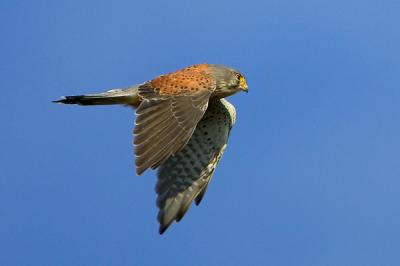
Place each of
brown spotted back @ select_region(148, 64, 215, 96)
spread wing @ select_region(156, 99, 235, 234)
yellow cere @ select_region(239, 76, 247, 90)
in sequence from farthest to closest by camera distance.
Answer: yellow cere @ select_region(239, 76, 247, 90) → spread wing @ select_region(156, 99, 235, 234) → brown spotted back @ select_region(148, 64, 215, 96)

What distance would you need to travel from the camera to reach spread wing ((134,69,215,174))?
30.8ft

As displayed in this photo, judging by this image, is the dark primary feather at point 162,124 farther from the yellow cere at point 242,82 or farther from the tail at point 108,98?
the yellow cere at point 242,82

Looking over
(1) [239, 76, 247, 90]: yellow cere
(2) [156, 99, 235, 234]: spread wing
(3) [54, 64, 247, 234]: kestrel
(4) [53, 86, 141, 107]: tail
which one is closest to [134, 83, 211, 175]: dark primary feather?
(3) [54, 64, 247, 234]: kestrel

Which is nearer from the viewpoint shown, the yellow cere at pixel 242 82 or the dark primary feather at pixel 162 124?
the dark primary feather at pixel 162 124

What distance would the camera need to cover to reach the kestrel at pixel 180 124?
9.61 metres

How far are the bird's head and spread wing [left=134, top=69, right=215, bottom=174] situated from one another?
0.22 m

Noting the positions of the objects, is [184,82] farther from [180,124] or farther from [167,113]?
[180,124]

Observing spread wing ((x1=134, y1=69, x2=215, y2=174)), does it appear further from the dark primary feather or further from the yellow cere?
the yellow cere

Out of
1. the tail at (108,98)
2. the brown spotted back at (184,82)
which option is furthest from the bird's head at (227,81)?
the tail at (108,98)

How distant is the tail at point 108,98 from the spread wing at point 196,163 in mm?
1040

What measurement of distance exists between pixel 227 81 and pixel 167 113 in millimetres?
1257

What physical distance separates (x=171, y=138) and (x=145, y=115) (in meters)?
0.42

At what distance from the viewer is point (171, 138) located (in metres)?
9.66

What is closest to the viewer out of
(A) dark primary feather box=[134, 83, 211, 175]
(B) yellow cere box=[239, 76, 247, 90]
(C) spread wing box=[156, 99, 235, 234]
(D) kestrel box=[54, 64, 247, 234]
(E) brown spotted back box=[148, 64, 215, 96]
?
(A) dark primary feather box=[134, 83, 211, 175]
